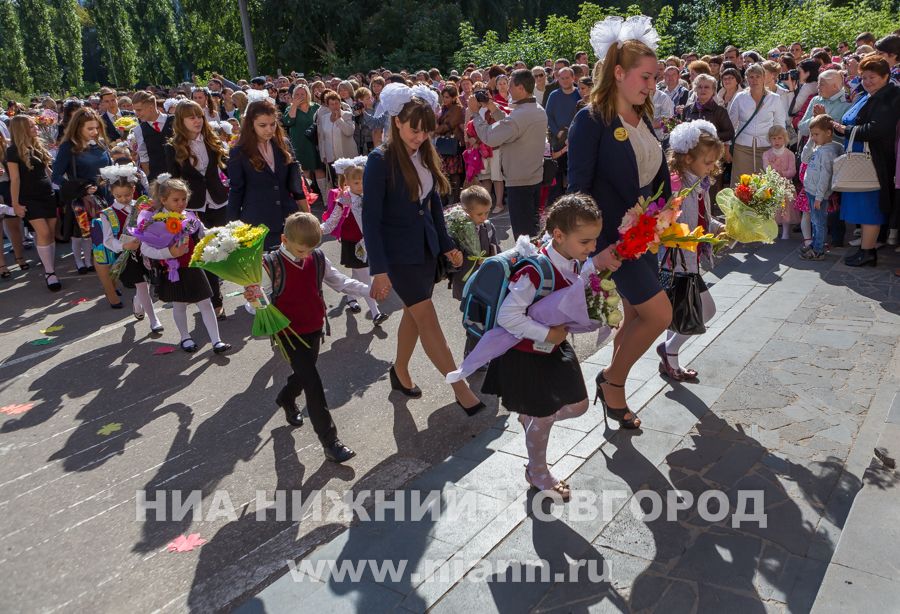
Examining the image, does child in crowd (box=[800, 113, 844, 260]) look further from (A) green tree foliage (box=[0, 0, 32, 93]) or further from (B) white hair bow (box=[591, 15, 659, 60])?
(A) green tree foliage (box=[0, 0, 32, 93])

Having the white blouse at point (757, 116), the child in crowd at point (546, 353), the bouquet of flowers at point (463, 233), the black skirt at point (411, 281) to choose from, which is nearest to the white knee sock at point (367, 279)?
the bouquet of flowers at point (463, 233)

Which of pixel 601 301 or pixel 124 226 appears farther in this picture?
pixel 124 226

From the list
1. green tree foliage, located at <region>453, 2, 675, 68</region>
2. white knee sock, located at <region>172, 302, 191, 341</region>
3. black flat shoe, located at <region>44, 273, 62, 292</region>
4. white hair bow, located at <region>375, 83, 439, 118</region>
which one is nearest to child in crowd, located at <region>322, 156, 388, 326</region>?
white knee sock, located at <region>172, 302, 191, 341</region>

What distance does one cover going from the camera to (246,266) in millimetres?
4410

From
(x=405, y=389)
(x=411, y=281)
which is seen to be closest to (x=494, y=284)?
(x=411, y=281)

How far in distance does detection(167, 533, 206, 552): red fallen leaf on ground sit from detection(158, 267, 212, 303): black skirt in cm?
292

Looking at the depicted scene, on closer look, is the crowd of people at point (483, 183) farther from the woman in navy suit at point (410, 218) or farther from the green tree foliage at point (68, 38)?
the green tree foliage at point (68, 38)

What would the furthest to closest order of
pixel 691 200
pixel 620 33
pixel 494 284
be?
pixel 691 200 < pixel 620 33 < pixel 494 284

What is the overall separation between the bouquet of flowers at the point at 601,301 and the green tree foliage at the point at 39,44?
156 ft

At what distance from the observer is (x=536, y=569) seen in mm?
3273

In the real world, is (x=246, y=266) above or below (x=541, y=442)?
above

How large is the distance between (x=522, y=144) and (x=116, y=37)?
4550cm

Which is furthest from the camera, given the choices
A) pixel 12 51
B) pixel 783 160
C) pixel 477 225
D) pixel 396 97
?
pixel 12 51

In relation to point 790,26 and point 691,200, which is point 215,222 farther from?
point 790,26
